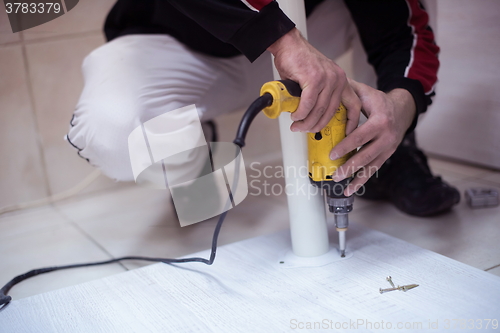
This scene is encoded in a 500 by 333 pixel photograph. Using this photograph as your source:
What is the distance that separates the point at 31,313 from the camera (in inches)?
25.8

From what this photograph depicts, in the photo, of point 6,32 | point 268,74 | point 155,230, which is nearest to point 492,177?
point 268,74

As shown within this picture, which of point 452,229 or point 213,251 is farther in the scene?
point 452,229

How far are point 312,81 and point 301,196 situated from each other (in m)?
0.22

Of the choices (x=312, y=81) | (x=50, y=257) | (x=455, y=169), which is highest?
(x=312, y=81)

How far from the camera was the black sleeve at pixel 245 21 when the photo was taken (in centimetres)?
65

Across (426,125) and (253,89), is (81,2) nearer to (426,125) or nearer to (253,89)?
(253,89)

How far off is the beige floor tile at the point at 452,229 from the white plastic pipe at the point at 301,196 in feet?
0.83

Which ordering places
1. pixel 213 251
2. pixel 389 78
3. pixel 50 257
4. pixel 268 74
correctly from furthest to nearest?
pixel 268 74
pixel 50 257
pixel 389 78
pixel 213 251

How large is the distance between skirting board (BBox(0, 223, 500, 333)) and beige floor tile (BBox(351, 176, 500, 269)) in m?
0.14

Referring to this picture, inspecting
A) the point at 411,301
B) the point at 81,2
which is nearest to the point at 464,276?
the point at 411,301

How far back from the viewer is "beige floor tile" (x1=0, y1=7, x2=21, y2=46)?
113 centimetres

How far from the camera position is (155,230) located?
3.56ft

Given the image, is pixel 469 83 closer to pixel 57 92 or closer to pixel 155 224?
pixel 155 224

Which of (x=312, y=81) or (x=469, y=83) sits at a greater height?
(x=312, y=81)
